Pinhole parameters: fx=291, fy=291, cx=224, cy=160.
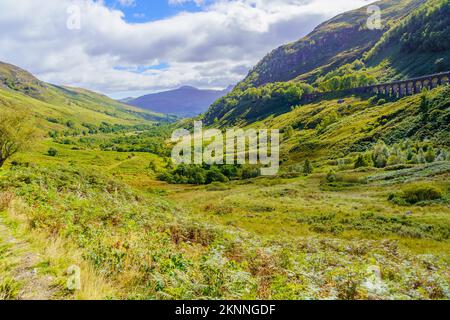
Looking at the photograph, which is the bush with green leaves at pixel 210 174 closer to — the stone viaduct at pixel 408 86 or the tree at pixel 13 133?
the tree at pixel 13 133

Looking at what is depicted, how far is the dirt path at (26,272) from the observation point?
784cm

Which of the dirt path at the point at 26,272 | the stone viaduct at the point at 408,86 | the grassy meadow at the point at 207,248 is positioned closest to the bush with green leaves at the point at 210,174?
the grassy meadow at the point at 207,248

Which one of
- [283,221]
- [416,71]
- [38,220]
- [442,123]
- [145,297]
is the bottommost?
[283,221]

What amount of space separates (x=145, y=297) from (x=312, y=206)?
138 ft

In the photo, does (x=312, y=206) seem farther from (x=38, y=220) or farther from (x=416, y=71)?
(x=416, y=71)

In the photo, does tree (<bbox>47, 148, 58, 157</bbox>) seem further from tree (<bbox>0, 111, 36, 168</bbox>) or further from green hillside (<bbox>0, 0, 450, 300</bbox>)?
tree (<bbox>0, 111, 36, 168</bbox>)

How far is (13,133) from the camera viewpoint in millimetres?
51250

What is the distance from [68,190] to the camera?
80.9 feet

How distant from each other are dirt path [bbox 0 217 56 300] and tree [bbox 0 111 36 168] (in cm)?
5001

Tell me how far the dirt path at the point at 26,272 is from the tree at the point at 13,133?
5001 cm

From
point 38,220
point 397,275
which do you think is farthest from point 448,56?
point 38,220

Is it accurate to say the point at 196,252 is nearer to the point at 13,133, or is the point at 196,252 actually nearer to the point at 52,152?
the point at 13,133

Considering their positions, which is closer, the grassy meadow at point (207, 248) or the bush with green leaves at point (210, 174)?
the grassy meadow at point (207, 248)
